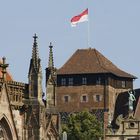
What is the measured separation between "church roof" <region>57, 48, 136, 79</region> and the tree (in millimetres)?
18797

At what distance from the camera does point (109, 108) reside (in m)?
184

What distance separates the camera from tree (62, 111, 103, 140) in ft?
518

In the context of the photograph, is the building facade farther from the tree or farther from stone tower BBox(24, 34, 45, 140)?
stone tower BBox(24, 34, 45, 140)

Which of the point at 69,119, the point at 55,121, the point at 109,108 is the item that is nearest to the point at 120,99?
the point at 109,108

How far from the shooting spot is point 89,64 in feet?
620

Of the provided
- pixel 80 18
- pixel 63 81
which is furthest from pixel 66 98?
pixel 80 18

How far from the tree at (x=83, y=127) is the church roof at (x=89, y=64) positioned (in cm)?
1880

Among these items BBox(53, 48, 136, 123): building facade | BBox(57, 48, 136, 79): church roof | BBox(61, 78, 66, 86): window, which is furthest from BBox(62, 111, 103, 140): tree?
BBox(57, 48, 136, 79): church roof

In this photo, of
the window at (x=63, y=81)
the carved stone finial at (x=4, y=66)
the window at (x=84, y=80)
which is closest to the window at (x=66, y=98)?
the window at (x=63, y=81)

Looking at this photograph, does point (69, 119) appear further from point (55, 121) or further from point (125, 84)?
point (55, 121)

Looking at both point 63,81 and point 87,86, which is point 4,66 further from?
point 63,81

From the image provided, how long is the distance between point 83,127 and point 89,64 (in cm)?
3023

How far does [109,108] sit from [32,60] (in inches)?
4044

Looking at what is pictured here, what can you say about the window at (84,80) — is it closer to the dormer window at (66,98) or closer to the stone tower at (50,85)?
the dormer window at (66,98)
